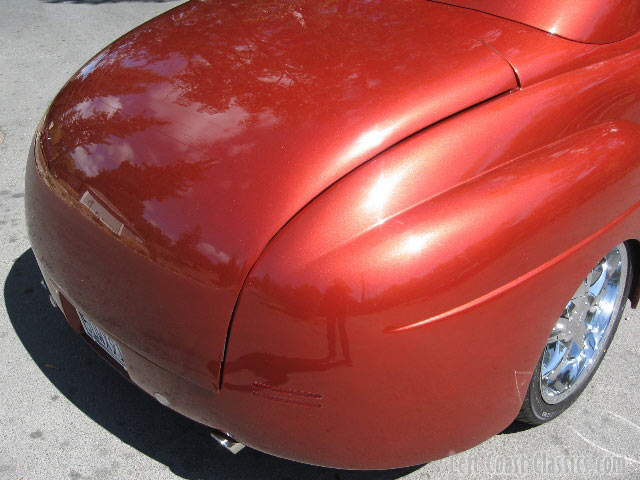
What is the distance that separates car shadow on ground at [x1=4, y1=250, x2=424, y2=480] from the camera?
2482 mm

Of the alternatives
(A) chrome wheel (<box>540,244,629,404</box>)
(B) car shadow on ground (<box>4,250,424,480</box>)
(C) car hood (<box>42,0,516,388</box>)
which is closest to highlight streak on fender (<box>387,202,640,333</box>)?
(A) chrome wheel (<box>540,244,629,404</box>)

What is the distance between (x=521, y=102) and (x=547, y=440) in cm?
123

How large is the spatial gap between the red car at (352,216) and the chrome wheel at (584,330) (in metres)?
0.03

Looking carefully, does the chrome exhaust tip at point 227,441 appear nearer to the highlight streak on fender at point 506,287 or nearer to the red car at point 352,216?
the red car at point 352,216

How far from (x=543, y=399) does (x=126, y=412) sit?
148 centimetres

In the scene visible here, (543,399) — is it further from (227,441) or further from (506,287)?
(227,441)

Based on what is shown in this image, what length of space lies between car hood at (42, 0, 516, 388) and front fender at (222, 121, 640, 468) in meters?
0.10

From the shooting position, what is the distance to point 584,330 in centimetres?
264

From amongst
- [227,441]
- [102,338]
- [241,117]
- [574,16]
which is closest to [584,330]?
[574,16]

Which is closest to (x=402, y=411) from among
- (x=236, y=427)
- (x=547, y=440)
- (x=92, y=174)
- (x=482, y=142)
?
(x=236, y=427)

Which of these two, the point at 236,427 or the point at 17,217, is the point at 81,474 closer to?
the point at 236,427

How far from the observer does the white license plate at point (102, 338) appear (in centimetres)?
227

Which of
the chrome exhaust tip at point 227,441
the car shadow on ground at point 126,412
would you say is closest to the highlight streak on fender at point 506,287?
the chrome exhaust tip at point 227,441

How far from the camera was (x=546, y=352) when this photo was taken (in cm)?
241
